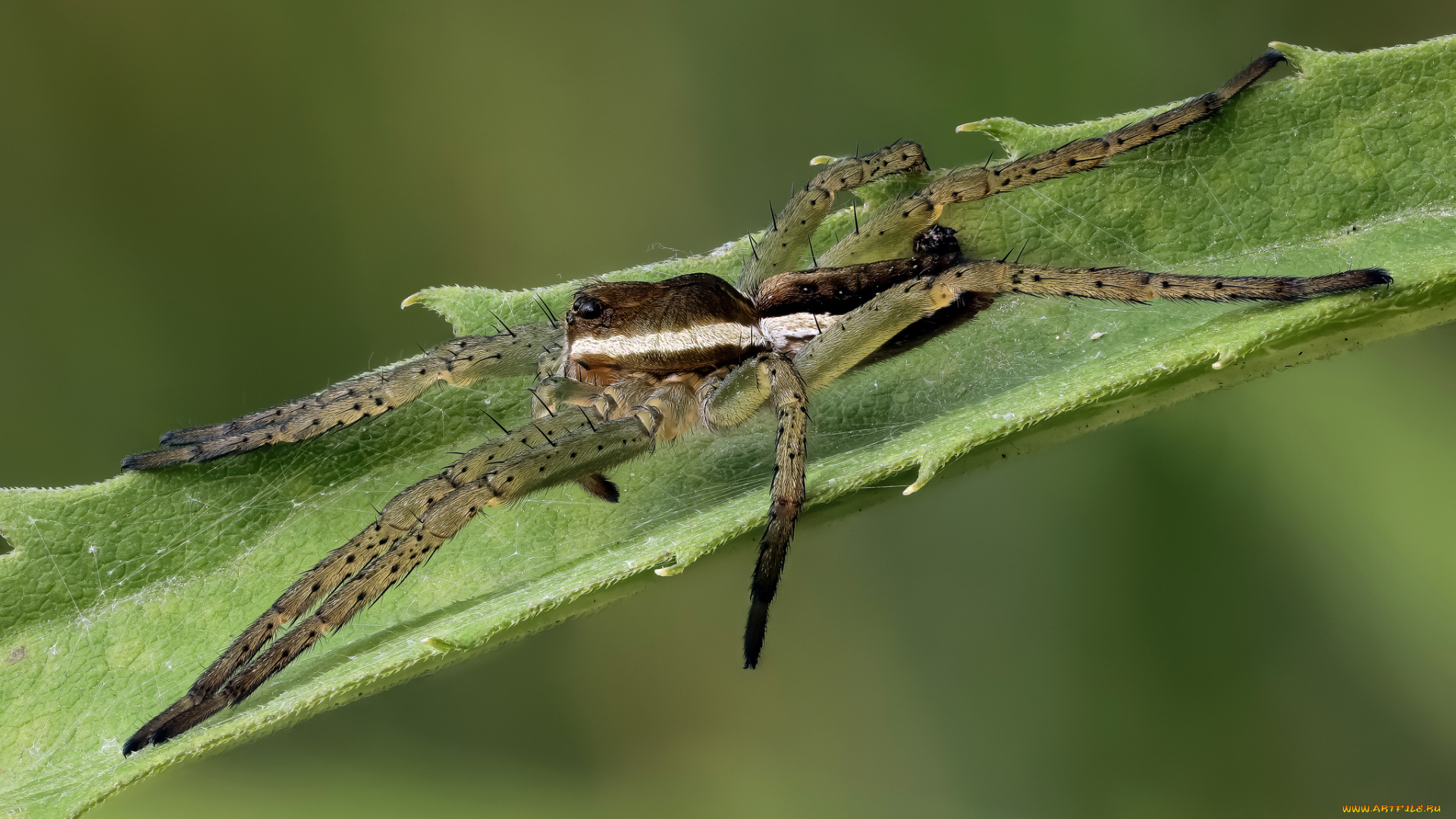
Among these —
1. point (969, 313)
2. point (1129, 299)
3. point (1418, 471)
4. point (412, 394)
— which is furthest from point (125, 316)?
point (1418, 471)

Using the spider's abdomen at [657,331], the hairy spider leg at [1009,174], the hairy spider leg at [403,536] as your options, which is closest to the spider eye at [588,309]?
the spider's abdomen at [657,331]

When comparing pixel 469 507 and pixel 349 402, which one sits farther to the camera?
pixel 349 402

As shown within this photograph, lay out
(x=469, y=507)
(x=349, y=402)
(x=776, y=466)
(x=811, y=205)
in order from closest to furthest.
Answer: (x=776, y=466) → (x=469, y=507) → (x=349, y=402) → (x=811, y=205)

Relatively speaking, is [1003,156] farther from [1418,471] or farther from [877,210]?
[1418,471]

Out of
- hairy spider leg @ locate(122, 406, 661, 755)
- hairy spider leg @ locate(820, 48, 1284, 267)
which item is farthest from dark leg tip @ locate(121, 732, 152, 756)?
hairy spider leg @ locate(820, 48, 1284, 267)

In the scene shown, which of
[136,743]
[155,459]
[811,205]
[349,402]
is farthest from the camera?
[811,205]

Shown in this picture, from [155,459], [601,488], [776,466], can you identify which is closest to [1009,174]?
[776,466]

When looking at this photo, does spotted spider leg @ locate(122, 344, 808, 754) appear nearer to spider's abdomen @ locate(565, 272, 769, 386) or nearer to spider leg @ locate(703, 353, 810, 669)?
spider leg @ locate(703, 353, 810, 669)

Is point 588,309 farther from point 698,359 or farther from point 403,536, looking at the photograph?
point 403,536
